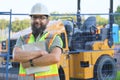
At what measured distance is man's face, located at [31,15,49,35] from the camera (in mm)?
3518

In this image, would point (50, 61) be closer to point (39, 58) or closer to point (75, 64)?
point (39, 58)

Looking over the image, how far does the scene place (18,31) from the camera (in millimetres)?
9547

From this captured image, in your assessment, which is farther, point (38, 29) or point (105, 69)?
point (105, 69)

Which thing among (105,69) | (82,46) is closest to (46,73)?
(82,46)

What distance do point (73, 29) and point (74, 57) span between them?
632 millimetres

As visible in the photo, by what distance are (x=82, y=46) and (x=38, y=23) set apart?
594 cm

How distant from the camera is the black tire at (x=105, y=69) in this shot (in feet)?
30.5

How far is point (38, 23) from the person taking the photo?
11.5 ft

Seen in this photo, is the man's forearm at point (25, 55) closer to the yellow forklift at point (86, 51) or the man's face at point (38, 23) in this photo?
the man's face at point (38, 23)

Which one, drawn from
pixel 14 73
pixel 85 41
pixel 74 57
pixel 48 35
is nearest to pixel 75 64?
pixel 74 57

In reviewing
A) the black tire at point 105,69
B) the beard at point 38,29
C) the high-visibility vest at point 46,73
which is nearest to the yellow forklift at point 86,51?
the black tire at point 105,69

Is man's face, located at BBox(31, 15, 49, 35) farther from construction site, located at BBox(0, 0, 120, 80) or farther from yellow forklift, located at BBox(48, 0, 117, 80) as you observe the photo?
yellow forklift, located at BBox(48, 0, 117, 80)

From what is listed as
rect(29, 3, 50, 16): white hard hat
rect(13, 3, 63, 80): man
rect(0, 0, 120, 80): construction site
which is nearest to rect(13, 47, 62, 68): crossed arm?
rect(13, 3, 63, 80): man

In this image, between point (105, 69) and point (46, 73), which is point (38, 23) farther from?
point (105, 69)
